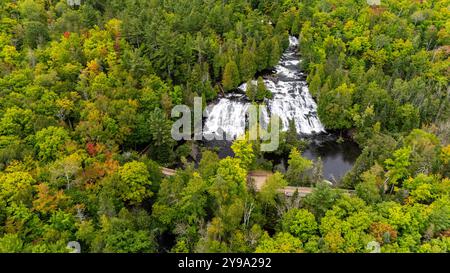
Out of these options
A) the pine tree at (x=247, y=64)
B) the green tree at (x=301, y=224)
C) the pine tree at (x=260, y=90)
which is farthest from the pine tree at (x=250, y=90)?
the green tree at (x=301, y=224)

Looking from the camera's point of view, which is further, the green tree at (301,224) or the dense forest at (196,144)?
the green tree at (301,224)

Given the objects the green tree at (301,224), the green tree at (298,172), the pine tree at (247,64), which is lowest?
the green tree at (301,224)

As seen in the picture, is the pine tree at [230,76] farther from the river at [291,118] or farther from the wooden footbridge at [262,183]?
the wooden footbridge at [262,183]

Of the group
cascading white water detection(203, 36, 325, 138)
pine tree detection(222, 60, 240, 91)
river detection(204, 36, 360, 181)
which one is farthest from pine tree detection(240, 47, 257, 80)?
river detection(204, 36, 360, 181)

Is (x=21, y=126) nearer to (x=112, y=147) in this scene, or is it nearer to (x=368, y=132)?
(x=112, y=147)

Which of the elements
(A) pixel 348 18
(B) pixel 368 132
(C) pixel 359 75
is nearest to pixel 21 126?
(B) pixel 368 132

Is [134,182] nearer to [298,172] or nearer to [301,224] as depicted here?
[301,224]
